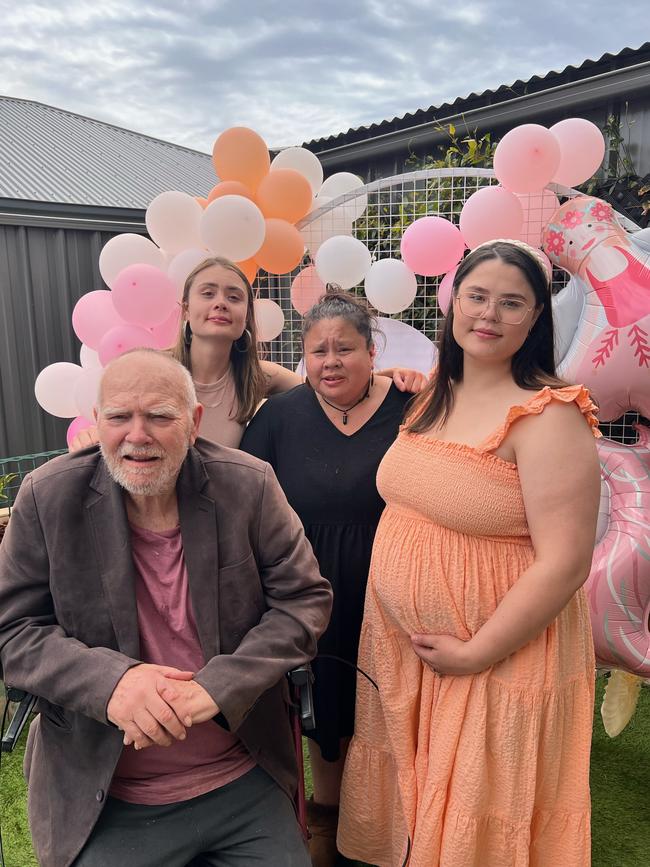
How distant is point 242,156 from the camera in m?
3.03

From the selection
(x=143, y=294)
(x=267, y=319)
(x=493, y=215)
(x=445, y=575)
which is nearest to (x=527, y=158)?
(x=493, y=215)

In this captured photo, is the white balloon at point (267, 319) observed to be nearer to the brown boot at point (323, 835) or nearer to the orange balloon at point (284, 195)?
the orange balloon at point (284, 195)

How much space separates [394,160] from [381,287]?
265cm

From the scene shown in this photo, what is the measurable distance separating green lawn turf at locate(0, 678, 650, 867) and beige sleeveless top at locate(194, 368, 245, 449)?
142 centimetres

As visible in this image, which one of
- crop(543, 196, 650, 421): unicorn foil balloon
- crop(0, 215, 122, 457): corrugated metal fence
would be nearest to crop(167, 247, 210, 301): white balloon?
crop(543, 196, 650, 421): unicorn foil balloon

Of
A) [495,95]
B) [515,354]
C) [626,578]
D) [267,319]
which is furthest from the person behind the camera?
[495,95]

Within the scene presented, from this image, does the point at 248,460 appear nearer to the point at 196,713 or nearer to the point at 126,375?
the point at 126,375

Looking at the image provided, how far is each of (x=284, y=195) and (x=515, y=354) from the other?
1.96 metres

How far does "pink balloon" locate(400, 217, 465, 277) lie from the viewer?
271cm

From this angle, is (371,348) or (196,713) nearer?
(196,713)

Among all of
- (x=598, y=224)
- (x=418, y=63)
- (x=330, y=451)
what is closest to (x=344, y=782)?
(x=330, y=451)

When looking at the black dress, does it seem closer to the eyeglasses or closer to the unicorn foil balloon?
the eyeglasses

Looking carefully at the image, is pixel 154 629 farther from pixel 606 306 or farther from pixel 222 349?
pixel 606 306

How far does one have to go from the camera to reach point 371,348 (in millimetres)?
1866
